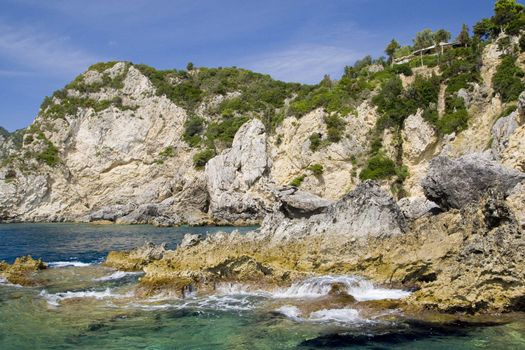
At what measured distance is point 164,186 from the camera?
63938 mm

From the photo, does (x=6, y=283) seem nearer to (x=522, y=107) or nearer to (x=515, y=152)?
(x=515, y=152)

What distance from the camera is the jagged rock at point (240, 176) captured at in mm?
55312

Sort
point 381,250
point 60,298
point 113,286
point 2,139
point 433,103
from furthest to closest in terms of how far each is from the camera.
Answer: point 2,139 < point 433,103 < point 113,286 < point 381,250 < point 60,298

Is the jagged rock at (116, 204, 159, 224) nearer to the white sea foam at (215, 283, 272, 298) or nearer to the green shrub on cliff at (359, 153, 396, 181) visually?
the green shrub on cliff at (359, 153, 396, 181)

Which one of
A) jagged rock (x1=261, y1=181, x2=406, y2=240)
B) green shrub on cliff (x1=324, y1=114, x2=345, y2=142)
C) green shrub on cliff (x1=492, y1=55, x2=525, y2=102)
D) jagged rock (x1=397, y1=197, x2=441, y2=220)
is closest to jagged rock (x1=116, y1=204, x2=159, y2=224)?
green shrub on cliff (x1=324, y1=114, x2=345, y2=142)

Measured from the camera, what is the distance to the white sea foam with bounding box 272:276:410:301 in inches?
571

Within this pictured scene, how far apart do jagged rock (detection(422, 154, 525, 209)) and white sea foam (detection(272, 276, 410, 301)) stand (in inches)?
236

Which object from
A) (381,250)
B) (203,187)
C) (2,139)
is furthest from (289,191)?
(2,139)

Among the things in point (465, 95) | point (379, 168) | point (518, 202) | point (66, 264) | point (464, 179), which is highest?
point (465, 95)

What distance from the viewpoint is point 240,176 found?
57.5 metres

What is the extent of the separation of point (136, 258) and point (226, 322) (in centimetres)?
1244

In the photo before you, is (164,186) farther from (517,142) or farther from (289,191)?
(517,142)

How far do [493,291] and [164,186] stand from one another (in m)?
56.0

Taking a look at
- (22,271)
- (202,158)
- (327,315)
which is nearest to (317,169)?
(202,158)
